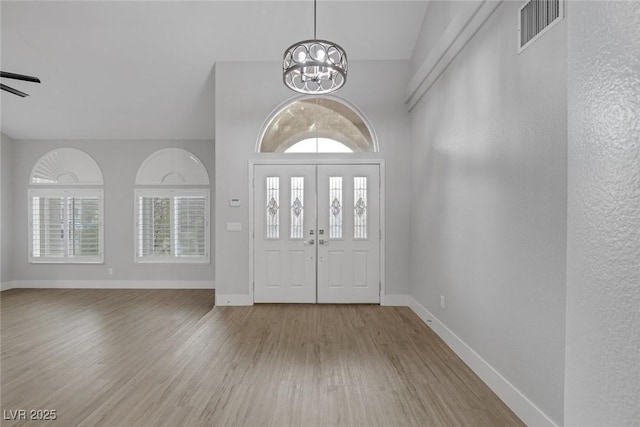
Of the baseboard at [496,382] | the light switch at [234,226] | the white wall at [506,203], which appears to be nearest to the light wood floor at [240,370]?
the baseboard at [496,382]

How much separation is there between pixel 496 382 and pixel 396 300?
2742 mm

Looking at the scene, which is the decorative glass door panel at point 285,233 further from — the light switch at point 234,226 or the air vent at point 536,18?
the air vent at point 536,18

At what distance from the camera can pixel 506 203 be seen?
2.58 metres

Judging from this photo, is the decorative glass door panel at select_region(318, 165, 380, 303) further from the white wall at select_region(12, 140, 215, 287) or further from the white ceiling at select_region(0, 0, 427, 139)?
the white wall at select_region(12, 140, 215, 287)

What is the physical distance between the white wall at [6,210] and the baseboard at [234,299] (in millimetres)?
4995

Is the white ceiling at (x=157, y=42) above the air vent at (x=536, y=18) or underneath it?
above

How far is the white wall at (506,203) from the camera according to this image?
205cm

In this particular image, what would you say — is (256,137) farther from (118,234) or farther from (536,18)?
(536,18)

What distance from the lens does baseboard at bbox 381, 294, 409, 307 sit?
5.41m

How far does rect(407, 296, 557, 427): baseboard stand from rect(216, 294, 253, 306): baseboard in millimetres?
2755

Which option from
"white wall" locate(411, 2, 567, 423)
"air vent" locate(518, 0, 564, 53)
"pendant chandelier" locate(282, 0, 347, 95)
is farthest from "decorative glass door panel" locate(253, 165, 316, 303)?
"air vent" locate(518, 0, 564, 53)

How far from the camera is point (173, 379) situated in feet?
9.66

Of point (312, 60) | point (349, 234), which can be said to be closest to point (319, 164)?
point (349, 234)

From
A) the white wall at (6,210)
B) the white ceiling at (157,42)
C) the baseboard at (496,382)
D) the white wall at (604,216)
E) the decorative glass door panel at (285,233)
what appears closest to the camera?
the white wall at (604,216)
